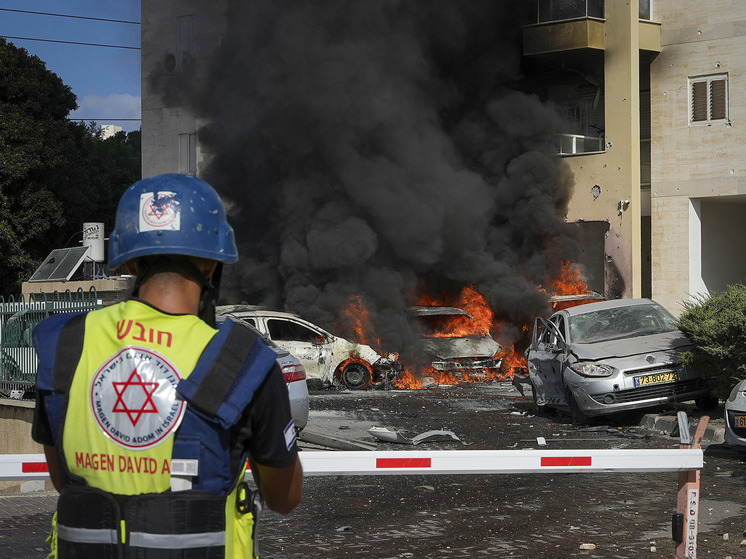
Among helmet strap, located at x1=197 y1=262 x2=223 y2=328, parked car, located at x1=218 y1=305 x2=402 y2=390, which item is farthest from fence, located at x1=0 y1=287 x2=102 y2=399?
helmet strap, located at x1=197 y1=262 x2=223 y2=328

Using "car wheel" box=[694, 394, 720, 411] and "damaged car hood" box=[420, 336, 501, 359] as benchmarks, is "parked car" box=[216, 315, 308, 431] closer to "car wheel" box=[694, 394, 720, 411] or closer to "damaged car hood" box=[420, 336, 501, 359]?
"car wheel" box=[694, 394, 720, 411]

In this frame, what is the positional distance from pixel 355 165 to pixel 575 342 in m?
14.4

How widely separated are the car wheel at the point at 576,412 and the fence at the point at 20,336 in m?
6.44

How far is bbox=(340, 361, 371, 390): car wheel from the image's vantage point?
19109 mm

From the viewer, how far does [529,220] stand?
2706 centimetres

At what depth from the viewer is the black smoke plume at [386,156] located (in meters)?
25.9

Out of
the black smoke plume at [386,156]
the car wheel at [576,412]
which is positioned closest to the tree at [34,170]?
the black smoke plume at [386,156]

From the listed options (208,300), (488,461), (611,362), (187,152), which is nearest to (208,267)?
(208,300)

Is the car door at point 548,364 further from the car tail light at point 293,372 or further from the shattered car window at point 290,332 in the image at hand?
the shattered car window at point 290,332

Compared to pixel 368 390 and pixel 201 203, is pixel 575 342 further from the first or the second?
pixel 201 203

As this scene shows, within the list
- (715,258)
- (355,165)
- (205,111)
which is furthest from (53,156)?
(715,258)

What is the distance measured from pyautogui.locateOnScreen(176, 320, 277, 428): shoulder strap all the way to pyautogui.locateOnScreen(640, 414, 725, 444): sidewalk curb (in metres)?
9.83

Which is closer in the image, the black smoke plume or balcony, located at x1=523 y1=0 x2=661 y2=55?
balcony, located at x1=523 y1=0 x2=661 y2=55

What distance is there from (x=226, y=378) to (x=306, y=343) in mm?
16946
